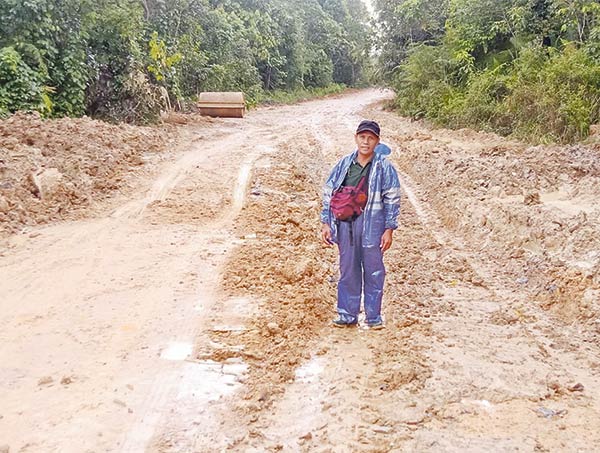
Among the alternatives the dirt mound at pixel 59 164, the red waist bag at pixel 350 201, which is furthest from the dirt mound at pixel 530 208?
the dirt mound at pixel 59 164

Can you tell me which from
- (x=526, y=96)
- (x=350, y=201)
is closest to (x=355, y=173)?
(x=350, y=201)

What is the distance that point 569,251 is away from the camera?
5848 mm

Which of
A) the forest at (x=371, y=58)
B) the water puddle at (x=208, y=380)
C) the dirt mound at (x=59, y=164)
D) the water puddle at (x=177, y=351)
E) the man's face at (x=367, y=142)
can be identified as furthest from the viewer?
the forest at (x=371, y=58)

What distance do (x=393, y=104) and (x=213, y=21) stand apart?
7.41 m

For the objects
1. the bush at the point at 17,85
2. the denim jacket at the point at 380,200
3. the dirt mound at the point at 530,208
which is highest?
the bush at the point at 17,85

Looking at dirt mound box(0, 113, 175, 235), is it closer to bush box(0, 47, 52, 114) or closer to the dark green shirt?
bush box(0, 47, 52, 114)

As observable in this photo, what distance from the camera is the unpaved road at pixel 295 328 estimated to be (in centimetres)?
326

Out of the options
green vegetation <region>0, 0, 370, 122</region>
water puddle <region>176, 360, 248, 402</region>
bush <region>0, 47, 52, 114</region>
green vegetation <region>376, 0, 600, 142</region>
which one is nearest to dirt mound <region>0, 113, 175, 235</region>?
bush <region>0, 47, 52, 114</region>

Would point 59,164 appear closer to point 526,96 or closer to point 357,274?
point 357,274

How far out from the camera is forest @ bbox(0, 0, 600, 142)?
11492mm

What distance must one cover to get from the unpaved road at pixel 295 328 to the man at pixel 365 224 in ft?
0.86

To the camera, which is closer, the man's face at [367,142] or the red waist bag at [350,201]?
the man's face at [367,142]

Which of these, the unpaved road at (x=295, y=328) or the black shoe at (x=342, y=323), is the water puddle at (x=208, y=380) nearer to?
the unpaved road at (x=295, y=328)

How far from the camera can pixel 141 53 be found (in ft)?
53.8
